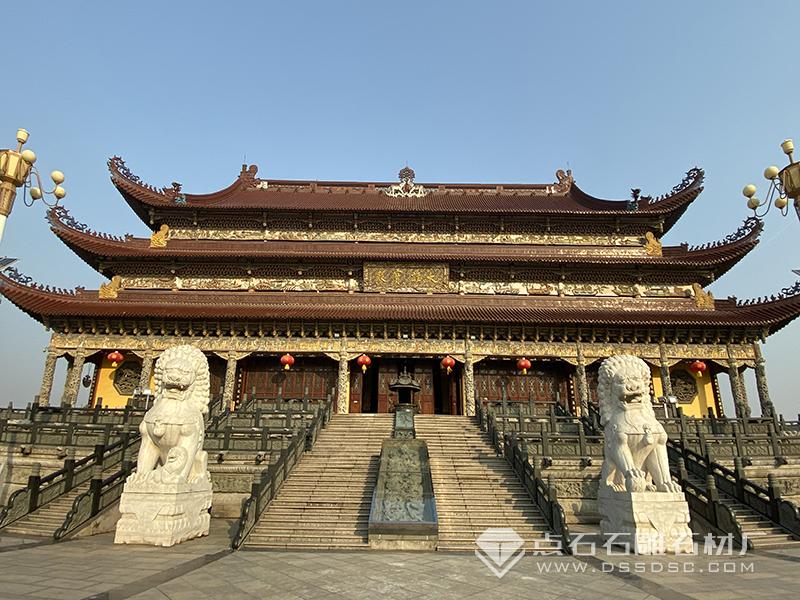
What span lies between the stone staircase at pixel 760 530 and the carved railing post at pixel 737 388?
10859mm

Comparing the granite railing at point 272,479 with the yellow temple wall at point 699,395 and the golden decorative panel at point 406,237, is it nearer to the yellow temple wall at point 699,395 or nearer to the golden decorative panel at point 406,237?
the golden decorative panel at point 406,237

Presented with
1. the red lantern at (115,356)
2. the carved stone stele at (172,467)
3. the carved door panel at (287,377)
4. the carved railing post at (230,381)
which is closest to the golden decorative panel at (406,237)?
the red lantern at (115,356)

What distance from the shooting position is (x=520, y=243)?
76.9ft

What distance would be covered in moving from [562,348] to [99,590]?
685 inches

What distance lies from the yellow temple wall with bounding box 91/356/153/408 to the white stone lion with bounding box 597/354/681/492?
63.2 feet

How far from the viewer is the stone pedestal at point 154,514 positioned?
7340 mm

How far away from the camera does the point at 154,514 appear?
7.43 m

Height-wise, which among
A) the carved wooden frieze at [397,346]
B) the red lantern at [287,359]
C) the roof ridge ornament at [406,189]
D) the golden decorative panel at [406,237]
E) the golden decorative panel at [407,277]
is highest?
the roof ridge ornament at [406,189]

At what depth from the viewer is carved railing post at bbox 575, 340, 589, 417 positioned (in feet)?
59.4

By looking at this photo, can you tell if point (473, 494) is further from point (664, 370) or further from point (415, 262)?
point (415, 262)

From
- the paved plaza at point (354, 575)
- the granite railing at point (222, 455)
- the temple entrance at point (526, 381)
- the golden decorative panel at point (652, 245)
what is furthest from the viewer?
the golden decorative panel at point (652, 245)

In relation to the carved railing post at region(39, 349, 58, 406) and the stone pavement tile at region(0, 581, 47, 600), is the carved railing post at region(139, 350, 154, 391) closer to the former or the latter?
the carved railing post at region(39, 349, 58, 406)

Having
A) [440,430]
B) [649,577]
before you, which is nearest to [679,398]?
[440,430]

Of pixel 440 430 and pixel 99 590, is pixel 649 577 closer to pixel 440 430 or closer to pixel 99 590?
pixel 99 590
